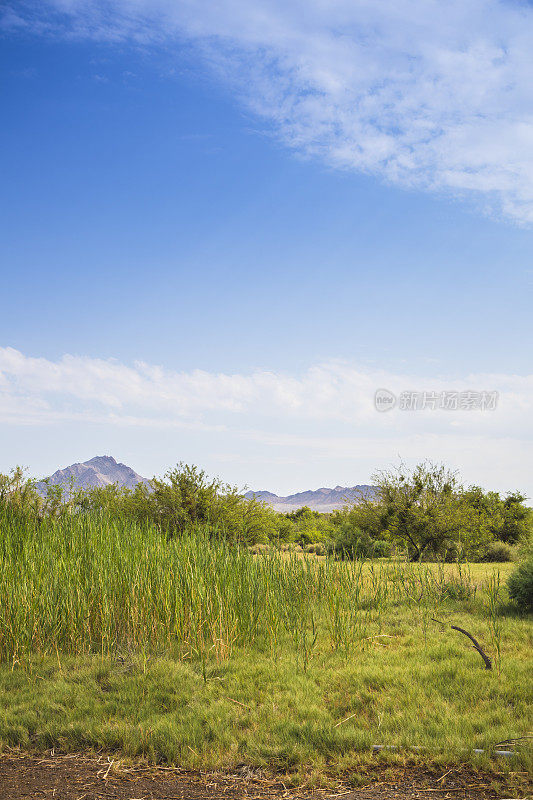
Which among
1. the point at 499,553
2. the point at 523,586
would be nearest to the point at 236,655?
the point at 523,586

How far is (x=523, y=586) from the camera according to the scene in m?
9.36

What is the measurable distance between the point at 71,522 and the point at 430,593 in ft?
22.1

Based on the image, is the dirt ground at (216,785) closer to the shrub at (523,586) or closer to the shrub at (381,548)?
the shrub at (523,586)

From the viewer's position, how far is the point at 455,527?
64.6 ft

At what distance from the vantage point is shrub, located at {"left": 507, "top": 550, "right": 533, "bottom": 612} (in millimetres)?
9289

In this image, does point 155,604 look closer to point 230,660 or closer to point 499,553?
point 230,660

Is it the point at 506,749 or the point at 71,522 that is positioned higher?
the point at 71,522

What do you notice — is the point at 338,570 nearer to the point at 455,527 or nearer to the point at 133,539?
the point at 133,539

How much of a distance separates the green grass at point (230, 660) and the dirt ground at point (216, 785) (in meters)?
0.21

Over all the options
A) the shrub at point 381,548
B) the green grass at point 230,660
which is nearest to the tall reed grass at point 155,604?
the green grass at point 230,660

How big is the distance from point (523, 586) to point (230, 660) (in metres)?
5.41

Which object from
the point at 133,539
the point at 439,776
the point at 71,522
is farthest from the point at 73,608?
the point at 439,776

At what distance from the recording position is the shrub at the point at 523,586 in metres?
9.29

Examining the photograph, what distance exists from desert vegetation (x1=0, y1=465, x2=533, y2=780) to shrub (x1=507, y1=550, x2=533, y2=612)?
3 centimetres
